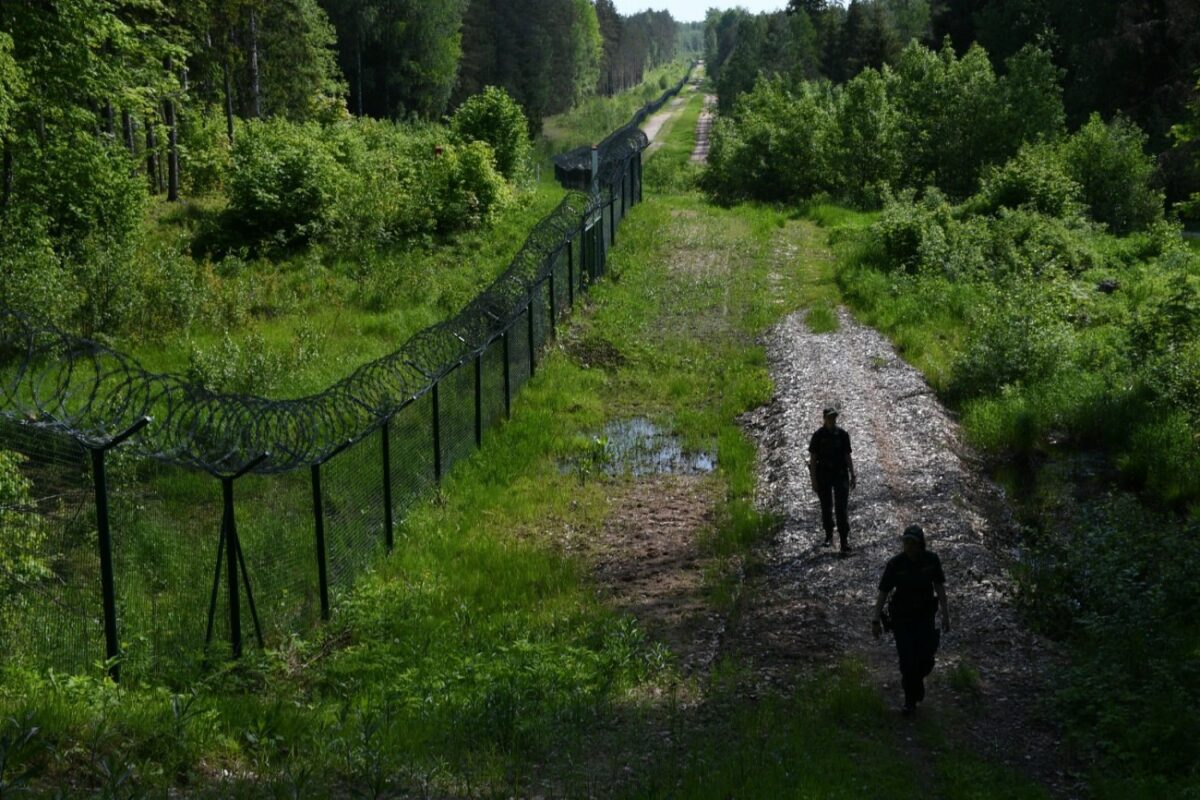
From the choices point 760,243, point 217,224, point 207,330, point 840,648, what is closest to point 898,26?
point 760,243

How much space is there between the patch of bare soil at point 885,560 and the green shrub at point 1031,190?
1307 centimetres

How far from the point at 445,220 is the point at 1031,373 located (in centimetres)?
1553

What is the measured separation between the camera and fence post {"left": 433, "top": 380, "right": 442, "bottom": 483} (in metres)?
13.6

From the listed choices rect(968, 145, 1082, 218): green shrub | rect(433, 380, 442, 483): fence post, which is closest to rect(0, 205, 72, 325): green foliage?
rect(433, 380, 442, 483): fence post

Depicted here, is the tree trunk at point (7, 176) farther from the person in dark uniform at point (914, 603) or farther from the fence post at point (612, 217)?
the person in dark uniform at point (914, 603)

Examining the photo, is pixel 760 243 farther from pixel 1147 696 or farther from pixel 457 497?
pixel 1147 696

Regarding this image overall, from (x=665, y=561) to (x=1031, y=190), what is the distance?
2170 centimetres

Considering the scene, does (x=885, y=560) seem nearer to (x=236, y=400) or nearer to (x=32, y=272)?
(x=236, y=400)

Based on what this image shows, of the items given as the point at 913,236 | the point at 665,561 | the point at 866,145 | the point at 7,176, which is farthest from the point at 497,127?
the point at 665,561

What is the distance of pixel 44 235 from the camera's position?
2180 cm

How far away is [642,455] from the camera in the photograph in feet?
55.5

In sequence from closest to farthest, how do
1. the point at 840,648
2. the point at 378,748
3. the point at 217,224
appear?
the point at 378,748
the point at 840,648
the point at 217,224

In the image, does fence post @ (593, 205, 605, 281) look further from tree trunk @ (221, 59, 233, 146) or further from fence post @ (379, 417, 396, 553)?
tree trunk @ (221, 59, 233, 146)

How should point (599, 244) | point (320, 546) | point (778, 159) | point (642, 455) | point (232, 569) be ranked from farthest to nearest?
point (778, 159)
point (599, 244)
point (642, 455)
point (320, 546)
point (232, 569)
